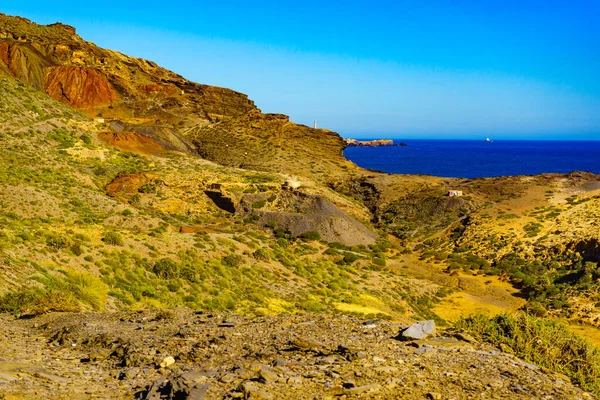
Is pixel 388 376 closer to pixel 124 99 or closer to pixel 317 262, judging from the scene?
pixel 317 262

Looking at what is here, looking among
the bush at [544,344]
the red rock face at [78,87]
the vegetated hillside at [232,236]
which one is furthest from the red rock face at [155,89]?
the bush at [544,344]

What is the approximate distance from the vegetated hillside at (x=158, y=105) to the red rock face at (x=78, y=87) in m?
Answer: 0.14

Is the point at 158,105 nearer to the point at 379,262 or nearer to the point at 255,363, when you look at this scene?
the point at 379,262

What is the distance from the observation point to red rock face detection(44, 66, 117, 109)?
2918 inches

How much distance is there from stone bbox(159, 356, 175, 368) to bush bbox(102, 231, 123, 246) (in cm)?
1511

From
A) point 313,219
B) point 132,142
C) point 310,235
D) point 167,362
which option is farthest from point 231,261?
point 132,142

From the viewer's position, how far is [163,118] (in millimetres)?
82062

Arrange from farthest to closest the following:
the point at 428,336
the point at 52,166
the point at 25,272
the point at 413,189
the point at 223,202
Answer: the point at 413,189
the point at 223,202
the point at 52,166
the point at 25,272
the point at 428,336

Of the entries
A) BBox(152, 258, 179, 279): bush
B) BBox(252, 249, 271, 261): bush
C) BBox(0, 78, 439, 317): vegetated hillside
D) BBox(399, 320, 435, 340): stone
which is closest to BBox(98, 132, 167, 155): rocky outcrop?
BBox(0, 78, 439, 317): vegetated hillside

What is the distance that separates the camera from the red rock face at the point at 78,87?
243 feet

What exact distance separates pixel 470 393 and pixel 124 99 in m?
80.3

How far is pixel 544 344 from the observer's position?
36.0 ft

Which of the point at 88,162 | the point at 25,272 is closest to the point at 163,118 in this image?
the point at 88,162

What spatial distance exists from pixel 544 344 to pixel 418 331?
274cm
